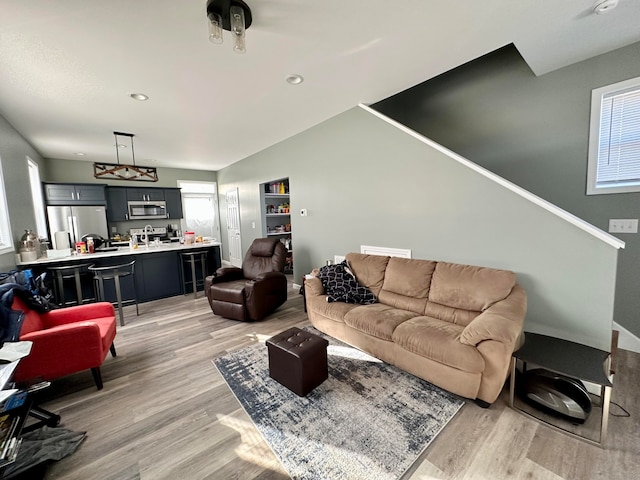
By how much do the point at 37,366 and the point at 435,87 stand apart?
5.15 m

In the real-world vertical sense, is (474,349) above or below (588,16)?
below

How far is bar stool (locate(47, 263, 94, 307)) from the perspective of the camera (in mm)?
3479

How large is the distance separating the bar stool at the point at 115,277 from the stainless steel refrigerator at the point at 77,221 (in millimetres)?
1815

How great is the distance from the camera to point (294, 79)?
8.32 ft

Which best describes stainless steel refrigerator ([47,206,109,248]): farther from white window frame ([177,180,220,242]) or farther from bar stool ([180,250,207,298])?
bar stool ([180,250,207,298])

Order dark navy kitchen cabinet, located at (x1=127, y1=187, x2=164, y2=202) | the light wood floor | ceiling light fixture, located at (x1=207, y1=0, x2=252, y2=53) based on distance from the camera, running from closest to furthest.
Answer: the light wood floor
ceiling light fixture, located at (x1=207, y1=0, x2=252, y2=53)
dark navy kitchen cabinet, located at (x1=127, y1=187, x2=164, y2=202)

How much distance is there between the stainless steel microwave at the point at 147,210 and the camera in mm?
6049

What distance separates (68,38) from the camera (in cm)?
181

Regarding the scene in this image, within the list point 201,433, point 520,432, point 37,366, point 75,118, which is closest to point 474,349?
point 520,432

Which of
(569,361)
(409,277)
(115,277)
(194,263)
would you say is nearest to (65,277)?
(115,277)

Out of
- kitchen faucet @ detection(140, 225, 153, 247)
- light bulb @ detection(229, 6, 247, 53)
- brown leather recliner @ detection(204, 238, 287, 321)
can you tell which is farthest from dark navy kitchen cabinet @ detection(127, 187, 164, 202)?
light bulb @ detection(229, 6, 247, 53)

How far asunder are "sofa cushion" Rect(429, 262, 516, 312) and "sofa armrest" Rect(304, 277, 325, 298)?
1.22 m

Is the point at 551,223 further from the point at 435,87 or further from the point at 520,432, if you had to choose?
the point at 435,87

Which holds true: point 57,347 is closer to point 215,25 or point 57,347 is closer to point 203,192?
point 215,25
